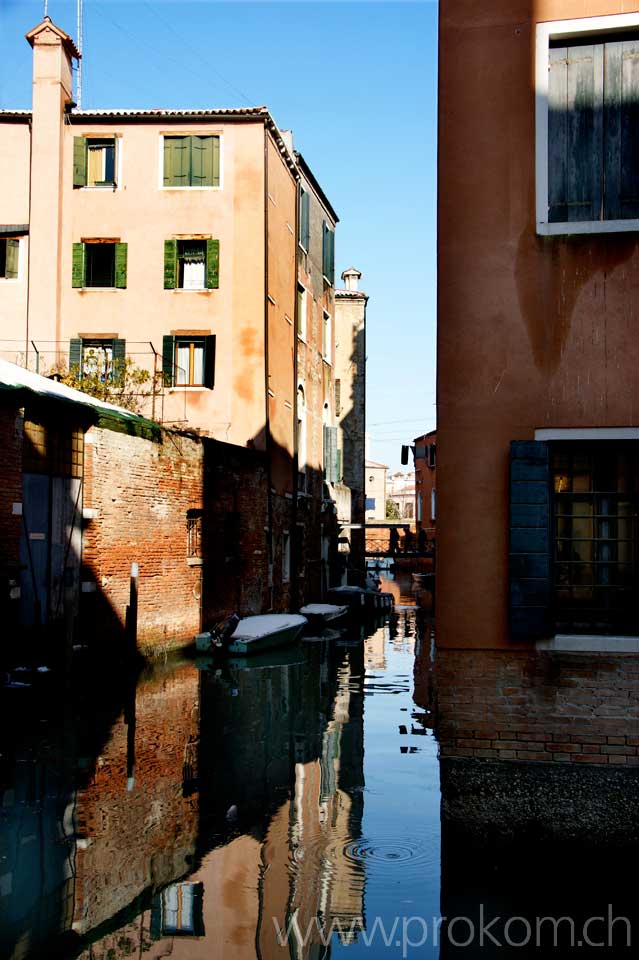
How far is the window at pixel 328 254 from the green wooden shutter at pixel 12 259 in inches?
414

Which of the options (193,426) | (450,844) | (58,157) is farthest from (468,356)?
(58,157)

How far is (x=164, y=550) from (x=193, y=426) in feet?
16.2

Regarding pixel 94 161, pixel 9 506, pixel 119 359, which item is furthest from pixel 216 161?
pixel 9 506

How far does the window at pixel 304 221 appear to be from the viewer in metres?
25.8

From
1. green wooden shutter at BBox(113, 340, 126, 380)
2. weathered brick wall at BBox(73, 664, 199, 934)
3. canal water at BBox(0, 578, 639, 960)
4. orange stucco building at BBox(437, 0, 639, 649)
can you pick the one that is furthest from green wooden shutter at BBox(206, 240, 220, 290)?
orange stucco building at BBox(437, 0, 639, 649)

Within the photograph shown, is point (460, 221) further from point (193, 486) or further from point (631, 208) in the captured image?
point (193, 486)

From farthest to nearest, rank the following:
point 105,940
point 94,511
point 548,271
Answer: point 94,511 < point 548,271 < point 105,940

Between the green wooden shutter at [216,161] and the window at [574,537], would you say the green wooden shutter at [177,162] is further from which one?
the window at [574,537]

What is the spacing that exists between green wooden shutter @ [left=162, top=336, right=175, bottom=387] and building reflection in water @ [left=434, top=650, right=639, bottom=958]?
51.6 ft

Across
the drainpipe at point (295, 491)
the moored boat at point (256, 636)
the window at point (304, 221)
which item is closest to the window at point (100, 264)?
the drainpipe at point (295, 491)

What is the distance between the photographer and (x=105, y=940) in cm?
541

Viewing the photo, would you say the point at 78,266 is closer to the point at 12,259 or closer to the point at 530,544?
the point at 12,259

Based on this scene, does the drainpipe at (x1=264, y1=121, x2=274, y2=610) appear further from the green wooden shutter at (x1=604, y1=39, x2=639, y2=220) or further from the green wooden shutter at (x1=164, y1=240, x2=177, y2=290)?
the green wooden shutter at (x1=604, y1=39, x2=639, y2=220)

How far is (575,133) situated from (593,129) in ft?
0.40
